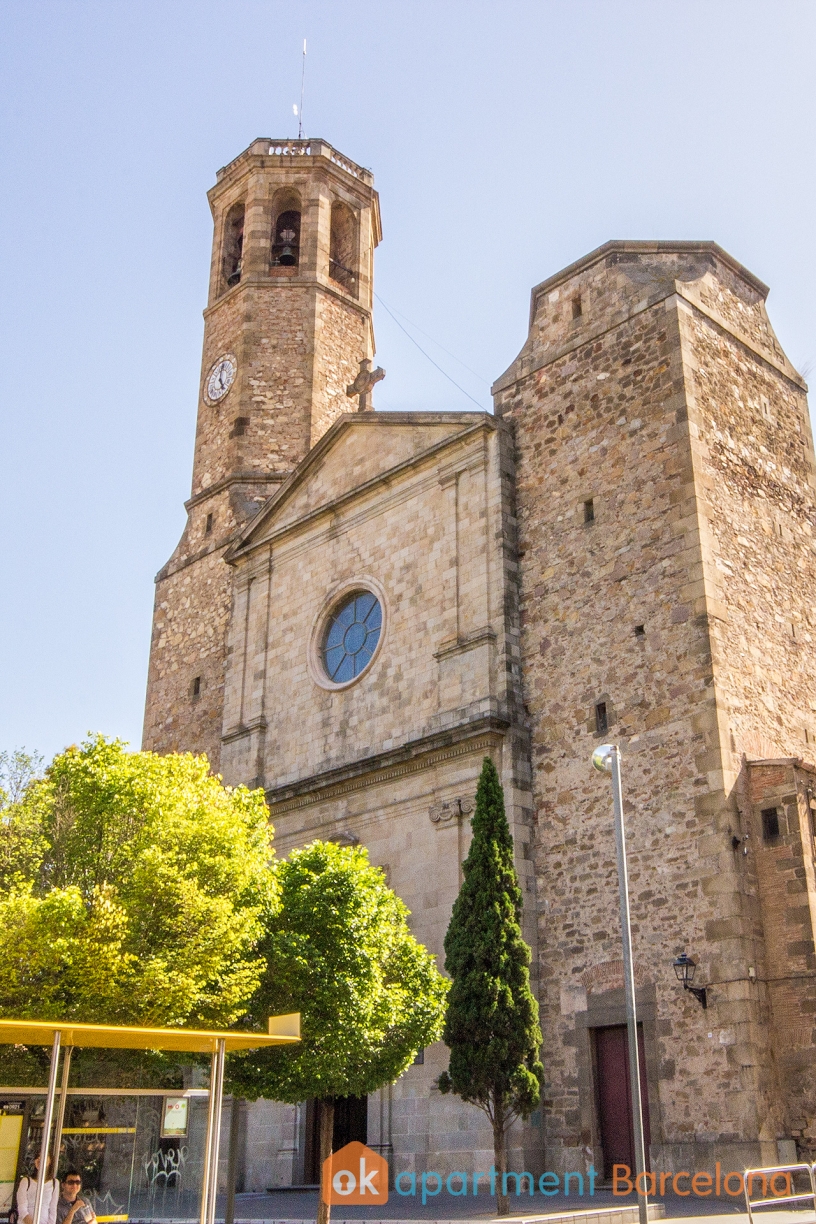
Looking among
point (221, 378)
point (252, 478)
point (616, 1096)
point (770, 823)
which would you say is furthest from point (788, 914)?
point (221, 378)

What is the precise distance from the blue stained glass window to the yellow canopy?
32.0 ft

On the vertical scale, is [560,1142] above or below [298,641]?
below

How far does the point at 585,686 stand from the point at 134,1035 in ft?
29.6

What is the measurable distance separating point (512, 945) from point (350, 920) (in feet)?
6.50

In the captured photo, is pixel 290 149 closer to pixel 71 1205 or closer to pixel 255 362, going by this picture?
pixel 255 362

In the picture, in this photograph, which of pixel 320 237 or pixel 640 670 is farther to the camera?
pixel 320 237

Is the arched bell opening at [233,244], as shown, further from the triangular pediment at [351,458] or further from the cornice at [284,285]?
the triangular pediment at [351,458]

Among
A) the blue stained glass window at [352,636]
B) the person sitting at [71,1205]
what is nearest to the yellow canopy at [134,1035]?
the person sitting at [71,1205]

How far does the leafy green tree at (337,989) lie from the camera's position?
13.6m

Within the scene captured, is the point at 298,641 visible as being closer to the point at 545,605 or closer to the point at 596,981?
the point at 545,605

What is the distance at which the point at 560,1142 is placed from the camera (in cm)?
1569

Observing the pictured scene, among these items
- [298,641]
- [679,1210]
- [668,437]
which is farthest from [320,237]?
[679,1210]

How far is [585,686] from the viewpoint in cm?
1758

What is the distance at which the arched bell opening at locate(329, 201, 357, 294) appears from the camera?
2969cm
